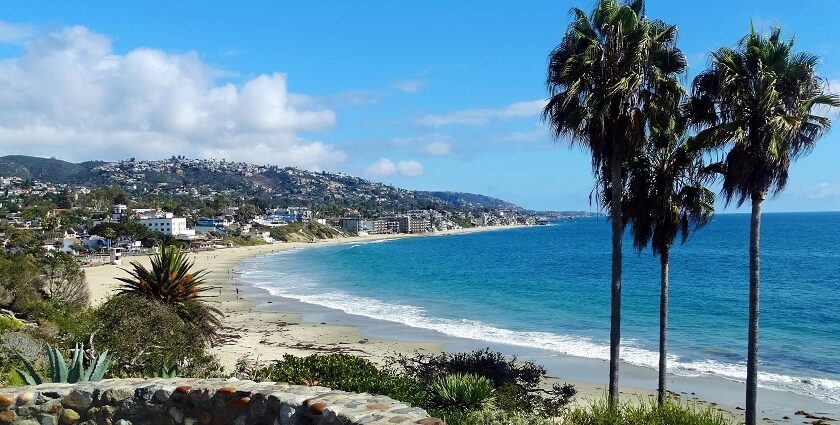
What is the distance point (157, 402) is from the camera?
590 cm

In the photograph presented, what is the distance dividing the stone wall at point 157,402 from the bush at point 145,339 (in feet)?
18.6

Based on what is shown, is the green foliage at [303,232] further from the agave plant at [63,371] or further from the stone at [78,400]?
the stone at [78,400]

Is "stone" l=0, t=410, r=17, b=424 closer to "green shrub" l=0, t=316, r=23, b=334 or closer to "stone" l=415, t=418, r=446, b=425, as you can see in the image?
"stone" l=415, t=418, r=446, b=425

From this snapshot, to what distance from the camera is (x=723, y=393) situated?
19.2 m

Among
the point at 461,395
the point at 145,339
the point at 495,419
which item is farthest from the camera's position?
the point at 145,339

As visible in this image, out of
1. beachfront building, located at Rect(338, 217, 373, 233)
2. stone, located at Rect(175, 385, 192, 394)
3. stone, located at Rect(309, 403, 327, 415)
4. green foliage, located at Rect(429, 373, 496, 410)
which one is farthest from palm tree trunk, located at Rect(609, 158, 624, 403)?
beachfront building, located at Rect(338, 217, 373, 233)

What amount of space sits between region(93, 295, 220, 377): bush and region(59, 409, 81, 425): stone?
5651 mm

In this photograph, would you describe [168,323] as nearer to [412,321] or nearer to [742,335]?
[412,321]

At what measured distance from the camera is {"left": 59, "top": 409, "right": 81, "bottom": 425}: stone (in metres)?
5.94

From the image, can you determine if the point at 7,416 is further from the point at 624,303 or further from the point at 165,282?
the point at 624,303

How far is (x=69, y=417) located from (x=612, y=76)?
920cm

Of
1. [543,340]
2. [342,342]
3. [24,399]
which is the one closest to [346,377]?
[24,399]

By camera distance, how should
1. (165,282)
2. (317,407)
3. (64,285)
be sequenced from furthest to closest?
(64,285) < (165,282) < (317,407)

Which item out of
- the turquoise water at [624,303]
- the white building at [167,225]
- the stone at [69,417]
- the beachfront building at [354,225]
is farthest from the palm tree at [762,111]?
the beachfront building at [354,225]
